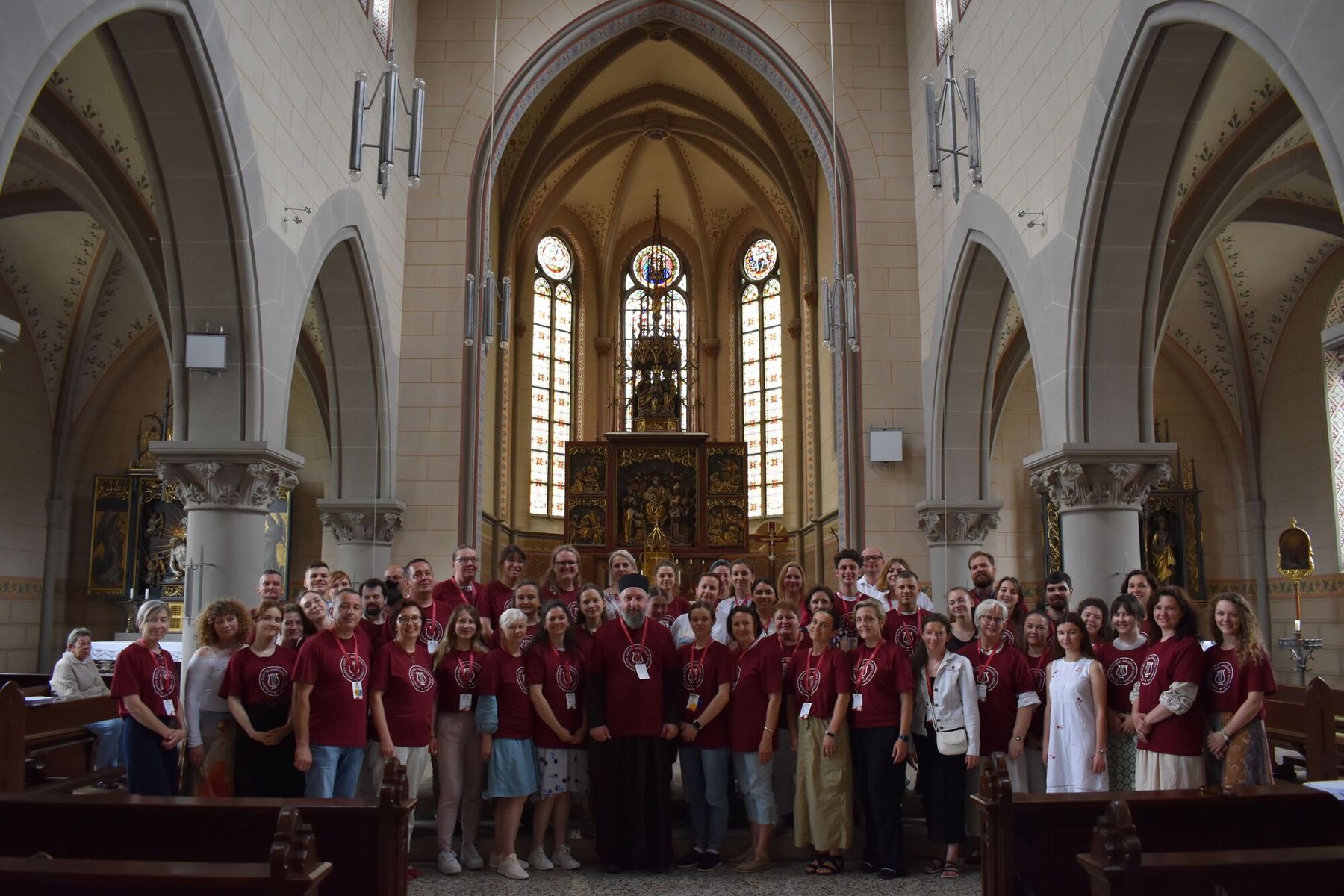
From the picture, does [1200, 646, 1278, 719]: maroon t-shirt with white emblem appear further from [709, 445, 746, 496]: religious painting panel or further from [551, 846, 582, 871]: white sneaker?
[709, 445, 746, 496]: religious painting panel

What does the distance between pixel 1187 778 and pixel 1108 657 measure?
684 millimetres

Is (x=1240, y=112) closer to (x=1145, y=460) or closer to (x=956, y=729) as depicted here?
(x=1145, y=460)

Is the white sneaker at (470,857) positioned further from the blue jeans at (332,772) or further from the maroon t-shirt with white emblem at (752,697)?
the maroon t-shirt with white emblem at (752,697)

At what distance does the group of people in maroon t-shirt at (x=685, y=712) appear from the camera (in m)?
5.61

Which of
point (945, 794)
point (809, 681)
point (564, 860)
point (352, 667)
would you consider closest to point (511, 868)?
point (564, 860)

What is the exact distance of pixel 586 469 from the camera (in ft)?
56.0

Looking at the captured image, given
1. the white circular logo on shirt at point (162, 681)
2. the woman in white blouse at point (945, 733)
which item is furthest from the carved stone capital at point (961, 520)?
the white circular logo on shirt at point (162, 681)

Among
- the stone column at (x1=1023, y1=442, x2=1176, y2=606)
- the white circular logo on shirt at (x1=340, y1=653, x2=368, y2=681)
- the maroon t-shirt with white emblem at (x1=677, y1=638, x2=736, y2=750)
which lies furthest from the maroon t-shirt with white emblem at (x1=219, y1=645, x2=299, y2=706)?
the stone column at (x1=1023, y1=442, x2=1176, y2=606)

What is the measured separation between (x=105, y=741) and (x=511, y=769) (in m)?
3.75

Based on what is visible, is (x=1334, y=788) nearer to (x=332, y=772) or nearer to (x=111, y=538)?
(x=332, y=772)

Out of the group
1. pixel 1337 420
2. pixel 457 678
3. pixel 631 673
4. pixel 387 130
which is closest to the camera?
pixel 457 678

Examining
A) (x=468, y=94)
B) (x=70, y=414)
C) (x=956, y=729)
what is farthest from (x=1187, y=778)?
(x=70, y=414)

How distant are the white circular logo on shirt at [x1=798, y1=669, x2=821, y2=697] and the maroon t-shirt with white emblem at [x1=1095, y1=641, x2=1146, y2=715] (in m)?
1.43

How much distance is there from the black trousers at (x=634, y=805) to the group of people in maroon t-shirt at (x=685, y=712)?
0.5 inches
